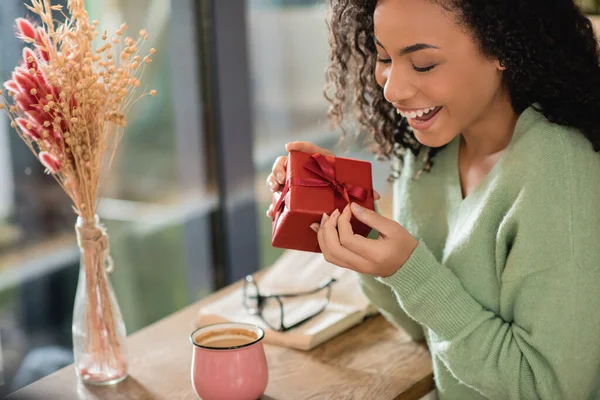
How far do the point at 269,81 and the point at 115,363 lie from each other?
1.42 meters

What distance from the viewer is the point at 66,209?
184 centimetres

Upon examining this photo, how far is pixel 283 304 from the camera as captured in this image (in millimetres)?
1562

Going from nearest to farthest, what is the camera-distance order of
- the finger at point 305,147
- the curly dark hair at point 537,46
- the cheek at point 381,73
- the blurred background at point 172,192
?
1. the curly dark hair at point 537,46
2. the cheek at point 381,73
3. the finger at point 305,147
4. the blurred background at point 172,192

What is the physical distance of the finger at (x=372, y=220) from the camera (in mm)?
1158

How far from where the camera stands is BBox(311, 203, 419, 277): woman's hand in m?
1.15

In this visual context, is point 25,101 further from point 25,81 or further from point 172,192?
point 172,192

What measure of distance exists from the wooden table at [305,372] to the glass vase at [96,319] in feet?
0.10

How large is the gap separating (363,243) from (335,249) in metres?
0.04

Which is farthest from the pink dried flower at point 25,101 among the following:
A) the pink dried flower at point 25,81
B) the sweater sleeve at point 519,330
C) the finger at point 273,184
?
the sweater sleeve at point 519,330

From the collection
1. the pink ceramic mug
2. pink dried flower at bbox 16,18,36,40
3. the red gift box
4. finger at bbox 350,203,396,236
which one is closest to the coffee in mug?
the pink ceramic mug

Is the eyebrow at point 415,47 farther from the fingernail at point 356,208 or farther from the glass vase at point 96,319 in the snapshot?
the glass vase at point 96,319

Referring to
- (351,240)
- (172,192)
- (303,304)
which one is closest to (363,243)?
(351,240)

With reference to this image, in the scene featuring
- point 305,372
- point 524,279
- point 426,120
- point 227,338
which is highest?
point 426,120

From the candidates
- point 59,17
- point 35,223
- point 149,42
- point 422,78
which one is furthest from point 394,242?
point 149,42
